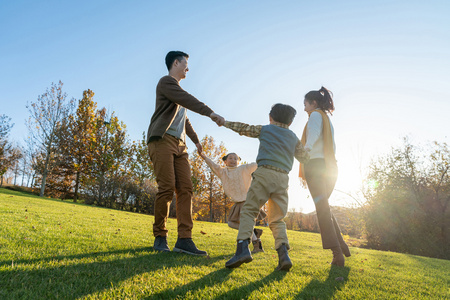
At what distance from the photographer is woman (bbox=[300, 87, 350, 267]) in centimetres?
338

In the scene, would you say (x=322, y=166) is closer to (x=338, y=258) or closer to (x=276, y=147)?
(x=276, y=147)

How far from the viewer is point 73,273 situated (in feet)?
6.77

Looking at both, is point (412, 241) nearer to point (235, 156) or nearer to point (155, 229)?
point (235, 156)

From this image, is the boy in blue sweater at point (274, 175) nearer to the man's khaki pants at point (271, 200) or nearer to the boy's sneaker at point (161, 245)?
the man's khaki pants at point (271, 200)

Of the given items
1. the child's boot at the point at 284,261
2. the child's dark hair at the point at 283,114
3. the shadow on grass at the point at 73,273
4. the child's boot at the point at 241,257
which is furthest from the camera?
the child's dark hair at the point at 283,114

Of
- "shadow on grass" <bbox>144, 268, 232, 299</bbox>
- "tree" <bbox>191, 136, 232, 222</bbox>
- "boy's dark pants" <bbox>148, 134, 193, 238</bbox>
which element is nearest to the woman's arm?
"boy's dark pants" <bbox>148, 134, 193, 238</bbox>

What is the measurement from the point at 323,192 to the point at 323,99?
4.94 ft

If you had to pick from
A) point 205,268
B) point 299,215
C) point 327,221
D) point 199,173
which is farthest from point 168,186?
point 299,215

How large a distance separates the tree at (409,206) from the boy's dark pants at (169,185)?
11577 mm

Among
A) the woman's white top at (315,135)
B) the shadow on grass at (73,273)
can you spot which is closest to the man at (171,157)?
→ the shadow on grass at (73,273)

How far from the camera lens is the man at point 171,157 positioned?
344 centimetres

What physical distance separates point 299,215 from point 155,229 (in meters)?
27.2

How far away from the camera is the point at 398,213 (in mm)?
11594

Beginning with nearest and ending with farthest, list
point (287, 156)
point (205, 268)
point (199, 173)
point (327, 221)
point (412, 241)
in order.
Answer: point (205, 268) < point (287, 156) < point (327, 221) < point (412, 241) < point (199, 173)
